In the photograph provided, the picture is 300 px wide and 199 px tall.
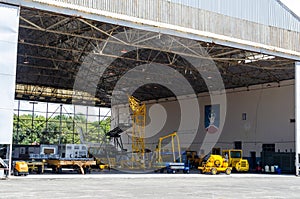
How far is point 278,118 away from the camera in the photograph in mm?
45750

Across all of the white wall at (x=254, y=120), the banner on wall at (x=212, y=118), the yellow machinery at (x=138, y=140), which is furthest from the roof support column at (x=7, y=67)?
the banner on wall at (x=212, y=118)

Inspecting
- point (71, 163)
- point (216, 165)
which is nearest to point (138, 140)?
point (216, 165)

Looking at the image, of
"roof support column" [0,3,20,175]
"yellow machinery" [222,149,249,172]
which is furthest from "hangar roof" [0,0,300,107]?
"yellow machinery" [222,149,249,172]

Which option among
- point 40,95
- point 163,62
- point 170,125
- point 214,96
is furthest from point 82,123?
point 163,62

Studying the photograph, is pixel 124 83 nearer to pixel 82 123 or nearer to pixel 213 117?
pixel 213 117

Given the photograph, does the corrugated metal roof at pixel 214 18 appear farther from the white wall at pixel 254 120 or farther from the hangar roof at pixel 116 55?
the white wall at pixel 254 120

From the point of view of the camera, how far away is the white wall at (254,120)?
45.1m

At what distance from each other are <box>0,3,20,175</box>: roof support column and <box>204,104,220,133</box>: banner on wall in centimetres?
3367

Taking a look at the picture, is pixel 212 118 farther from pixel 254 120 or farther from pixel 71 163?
pixel 71 163

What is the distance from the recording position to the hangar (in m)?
25.6

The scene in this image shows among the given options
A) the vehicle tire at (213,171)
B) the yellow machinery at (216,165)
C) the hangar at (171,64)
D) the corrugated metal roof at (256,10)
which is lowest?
the vehicle tire at (213,171)

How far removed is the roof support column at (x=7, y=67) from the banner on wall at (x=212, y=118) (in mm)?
33666

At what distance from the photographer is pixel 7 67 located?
2286cm

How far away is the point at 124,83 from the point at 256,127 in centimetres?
1640
